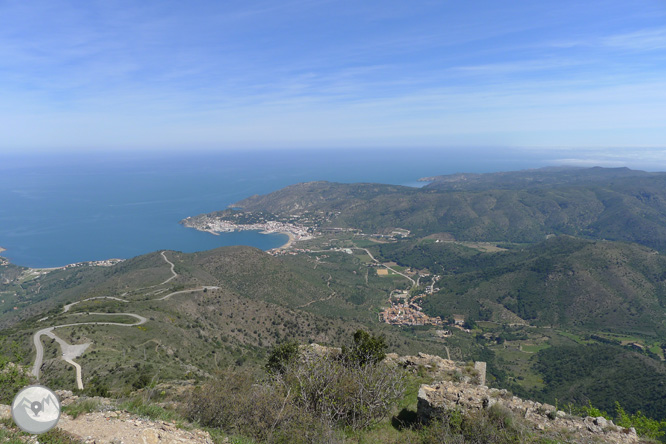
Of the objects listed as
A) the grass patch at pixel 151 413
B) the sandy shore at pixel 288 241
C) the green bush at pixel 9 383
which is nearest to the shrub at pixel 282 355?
the grass patch at pixel 151 413

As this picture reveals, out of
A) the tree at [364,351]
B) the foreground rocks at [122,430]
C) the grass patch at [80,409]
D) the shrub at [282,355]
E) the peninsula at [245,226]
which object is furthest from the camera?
the peninsula at [245,226]

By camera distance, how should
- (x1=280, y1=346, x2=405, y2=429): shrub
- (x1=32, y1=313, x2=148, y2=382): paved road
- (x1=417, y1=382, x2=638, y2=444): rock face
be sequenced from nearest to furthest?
(x1=417, y1=382, x2=638, y2=444): rock face
(x1=280, y1=346, x2=405, y2=429): shrub
(x1=32, y1=313, x2=148, y2=382): paved road

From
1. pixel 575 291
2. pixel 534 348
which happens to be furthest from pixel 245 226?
pixel 575 291

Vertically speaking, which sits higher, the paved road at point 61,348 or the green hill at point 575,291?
the paved road at point 61,348

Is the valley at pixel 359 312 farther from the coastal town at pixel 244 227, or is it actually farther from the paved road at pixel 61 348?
the coastal town at pixel 244 227

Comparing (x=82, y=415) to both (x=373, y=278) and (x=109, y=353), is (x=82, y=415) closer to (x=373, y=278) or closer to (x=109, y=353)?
(x=109, y=353)

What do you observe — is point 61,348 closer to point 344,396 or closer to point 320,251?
point 344,396

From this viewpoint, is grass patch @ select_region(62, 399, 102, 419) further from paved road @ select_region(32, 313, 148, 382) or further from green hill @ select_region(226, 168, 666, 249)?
green hill @ select_region(226, 168, 666, 249)

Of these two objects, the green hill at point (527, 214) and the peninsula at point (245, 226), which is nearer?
the green hill at point (527, 214)

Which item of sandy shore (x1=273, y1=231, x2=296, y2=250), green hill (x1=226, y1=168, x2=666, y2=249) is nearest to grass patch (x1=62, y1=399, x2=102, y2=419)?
sandy shore (x1=273, y1=231, x2=296, y2=250)

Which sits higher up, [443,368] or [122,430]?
[122,430]
